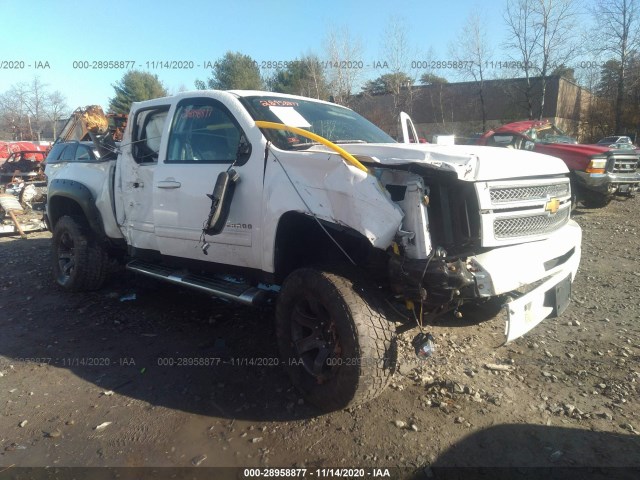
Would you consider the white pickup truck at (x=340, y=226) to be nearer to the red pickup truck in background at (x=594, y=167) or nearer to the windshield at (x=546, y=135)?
the red pickup truck in background at (x=594, y=167)

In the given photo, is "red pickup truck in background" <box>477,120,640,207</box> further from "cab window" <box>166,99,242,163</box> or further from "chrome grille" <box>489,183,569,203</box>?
"cab window" <box>166,99,242,163</box>

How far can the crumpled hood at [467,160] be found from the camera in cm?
251

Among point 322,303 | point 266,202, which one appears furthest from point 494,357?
point 266,202

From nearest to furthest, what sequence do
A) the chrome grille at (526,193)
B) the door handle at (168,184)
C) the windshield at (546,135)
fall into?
the chrome grille at (526,193) < the door handle at (168,184) < the windshield at (546,135)

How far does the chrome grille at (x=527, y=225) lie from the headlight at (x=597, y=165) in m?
6.28

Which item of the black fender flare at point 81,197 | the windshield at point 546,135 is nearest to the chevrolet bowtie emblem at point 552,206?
the black fender flare at point 81,197

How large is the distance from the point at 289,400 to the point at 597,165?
800cm

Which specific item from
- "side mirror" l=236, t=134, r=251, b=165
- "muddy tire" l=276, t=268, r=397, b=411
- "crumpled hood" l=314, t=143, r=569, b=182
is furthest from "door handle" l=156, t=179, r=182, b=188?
"crumpled hood" l=314, t=143, r=569, b=182

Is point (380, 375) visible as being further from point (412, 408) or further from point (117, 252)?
point (117, 252)

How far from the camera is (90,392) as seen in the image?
11.0 ft

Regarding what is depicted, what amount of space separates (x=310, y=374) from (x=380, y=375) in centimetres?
52

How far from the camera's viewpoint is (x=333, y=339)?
9.45 ft

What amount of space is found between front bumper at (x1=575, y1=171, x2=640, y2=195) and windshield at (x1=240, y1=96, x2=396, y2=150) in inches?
241

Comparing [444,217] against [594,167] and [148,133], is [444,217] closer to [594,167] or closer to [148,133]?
[148,133]
